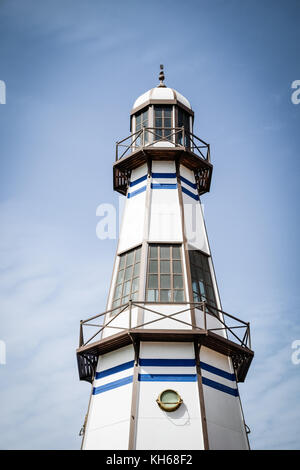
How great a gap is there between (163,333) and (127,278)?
418 cm

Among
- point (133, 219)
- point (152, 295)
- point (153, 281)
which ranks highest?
point (133, 219)

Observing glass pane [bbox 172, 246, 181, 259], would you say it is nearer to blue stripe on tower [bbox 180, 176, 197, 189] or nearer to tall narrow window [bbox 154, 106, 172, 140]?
blue stripe on tower [bbox 180, 176, 197, 189]

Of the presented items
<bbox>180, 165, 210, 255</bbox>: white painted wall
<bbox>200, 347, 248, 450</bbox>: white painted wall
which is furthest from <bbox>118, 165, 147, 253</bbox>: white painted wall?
<bbox>200, 347, 248, 450</bbox>: white painted wall

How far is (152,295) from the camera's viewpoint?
23.0 metres

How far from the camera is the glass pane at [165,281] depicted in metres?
23.3

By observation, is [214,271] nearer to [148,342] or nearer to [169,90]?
[148,342]

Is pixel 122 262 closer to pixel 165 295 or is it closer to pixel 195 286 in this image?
pixel 165 295

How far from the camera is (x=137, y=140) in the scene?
29547 mm

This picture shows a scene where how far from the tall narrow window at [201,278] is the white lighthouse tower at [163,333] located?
0.05 meters

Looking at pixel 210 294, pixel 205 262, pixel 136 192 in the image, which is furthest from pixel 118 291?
pixel 136 192

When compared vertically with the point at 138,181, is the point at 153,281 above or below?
below

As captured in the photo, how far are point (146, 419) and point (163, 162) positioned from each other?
13650 millimetres

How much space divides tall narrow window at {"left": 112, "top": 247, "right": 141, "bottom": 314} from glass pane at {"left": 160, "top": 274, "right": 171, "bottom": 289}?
1092 mm

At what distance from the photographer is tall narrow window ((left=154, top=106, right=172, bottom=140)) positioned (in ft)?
94.7
